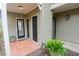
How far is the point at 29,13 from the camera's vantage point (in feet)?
8.27

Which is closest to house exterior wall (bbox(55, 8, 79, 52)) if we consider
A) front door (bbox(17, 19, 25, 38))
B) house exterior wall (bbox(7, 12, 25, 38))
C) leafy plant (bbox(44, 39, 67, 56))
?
leafy plant (bbox(44, 39, 67, 56))

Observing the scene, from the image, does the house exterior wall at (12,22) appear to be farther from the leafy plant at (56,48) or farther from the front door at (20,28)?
the leafy plant at (56,48)

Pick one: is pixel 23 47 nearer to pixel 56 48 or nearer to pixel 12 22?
pixel 12 22

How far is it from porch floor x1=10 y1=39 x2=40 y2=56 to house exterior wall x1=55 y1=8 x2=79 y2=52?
69 cm

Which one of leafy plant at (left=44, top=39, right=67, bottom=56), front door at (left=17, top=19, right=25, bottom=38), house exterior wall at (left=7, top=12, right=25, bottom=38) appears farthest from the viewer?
front door at (left=17, top=19, right=25, bottom=38)

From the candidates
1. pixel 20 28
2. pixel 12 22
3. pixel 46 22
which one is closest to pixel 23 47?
pixel 20 28

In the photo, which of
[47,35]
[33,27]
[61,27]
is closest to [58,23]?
[61,27]

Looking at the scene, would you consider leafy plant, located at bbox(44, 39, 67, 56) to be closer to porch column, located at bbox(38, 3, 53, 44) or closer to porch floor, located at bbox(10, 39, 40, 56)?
porch column, located at bbox(38, 3, 53, 44)

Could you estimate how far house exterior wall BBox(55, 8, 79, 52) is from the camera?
7.59 feet

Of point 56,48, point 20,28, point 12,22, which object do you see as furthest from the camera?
point 20,28

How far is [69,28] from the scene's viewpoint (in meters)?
2.31

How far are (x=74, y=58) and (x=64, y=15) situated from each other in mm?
1086

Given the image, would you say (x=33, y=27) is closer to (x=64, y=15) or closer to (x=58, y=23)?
(x=58, y=23)

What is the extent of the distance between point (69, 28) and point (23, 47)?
1.23 metres
